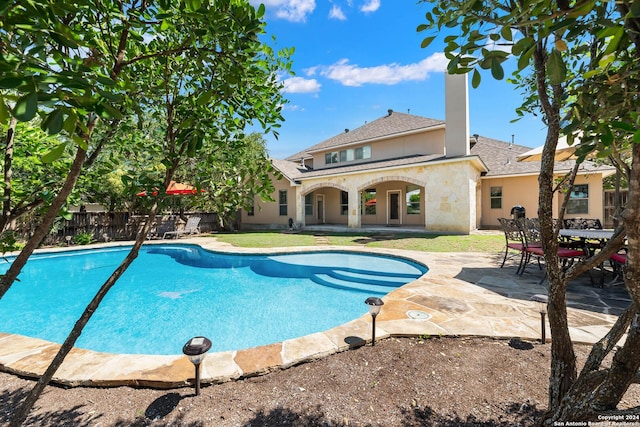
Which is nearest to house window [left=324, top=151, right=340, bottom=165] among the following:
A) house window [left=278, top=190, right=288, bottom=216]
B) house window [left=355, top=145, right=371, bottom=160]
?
house window [left=355, top=145, right=371, bottom=160]

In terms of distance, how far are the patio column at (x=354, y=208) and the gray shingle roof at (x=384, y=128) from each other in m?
4.84

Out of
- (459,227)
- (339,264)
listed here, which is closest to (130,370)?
(339,264)

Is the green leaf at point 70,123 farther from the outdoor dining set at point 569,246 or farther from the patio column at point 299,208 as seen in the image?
the patio column at point 299,208

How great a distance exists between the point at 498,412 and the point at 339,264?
8007mm

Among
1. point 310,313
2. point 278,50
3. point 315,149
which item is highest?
point 315,149

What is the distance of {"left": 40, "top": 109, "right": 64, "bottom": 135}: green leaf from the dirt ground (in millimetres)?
2527

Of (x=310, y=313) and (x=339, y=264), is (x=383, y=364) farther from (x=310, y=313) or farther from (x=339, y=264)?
(x=339, y=264)

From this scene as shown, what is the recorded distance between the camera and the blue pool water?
18.2 feet

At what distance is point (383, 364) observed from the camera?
3158 millimetres

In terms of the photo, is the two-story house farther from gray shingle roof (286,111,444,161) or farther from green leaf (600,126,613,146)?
green leaf (600,126,613,146)

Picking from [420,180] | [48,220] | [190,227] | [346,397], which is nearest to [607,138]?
[346,397]

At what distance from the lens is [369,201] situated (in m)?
22.0

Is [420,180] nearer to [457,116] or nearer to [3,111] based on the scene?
[457,116]

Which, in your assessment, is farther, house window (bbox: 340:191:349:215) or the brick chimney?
house window (bbox: 340:191:349:215)
